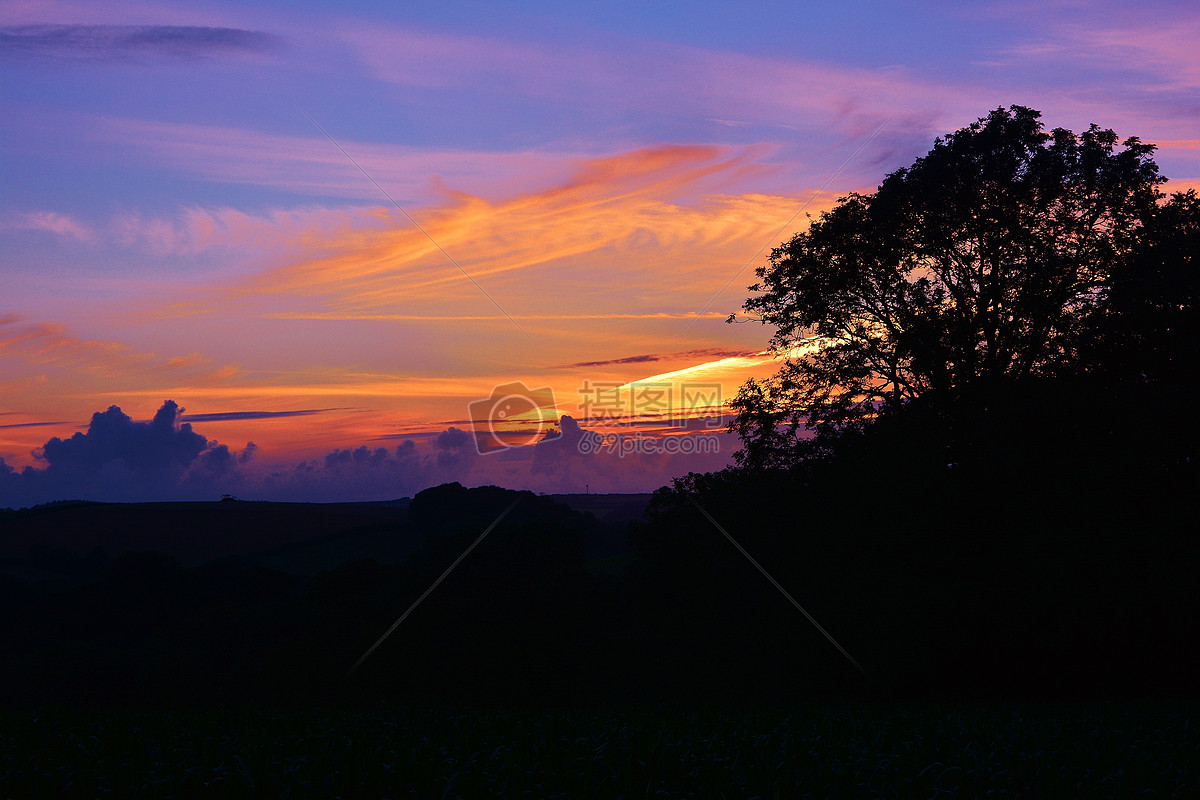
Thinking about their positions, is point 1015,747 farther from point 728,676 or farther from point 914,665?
point 728,676

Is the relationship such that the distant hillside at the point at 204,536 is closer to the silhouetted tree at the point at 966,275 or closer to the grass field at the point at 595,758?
the silhouetted tree at the point at 966,275

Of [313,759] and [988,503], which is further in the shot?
[988,503]

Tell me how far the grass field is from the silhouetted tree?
46.8 feet

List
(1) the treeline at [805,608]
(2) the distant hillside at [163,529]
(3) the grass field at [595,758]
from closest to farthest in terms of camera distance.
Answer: (3) the grass field at [595,758] < (1) the treeline at [805,608] < (2) the distant hillside at [163,529]

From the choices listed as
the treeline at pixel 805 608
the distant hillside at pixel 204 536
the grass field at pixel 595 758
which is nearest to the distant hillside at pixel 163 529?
the distant hillside at pixel 204 536

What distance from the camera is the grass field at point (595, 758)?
296 inches

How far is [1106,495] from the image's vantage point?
2195cm

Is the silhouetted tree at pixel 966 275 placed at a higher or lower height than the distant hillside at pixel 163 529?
higher

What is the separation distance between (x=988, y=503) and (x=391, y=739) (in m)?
19.3

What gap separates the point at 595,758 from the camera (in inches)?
320

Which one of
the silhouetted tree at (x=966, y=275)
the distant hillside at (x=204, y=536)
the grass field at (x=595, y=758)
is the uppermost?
the silhouetted tree at (x=966, y=275)

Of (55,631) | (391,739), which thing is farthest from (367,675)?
(55,631)

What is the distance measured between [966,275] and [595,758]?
2246 centimetres

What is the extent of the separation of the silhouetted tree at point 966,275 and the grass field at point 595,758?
14253mm
